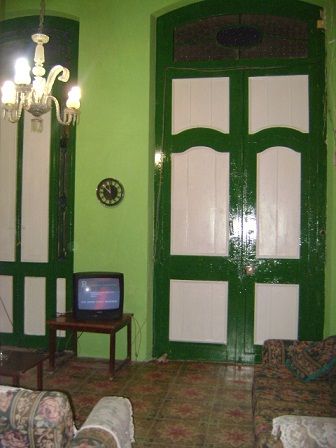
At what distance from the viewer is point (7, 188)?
513 cm

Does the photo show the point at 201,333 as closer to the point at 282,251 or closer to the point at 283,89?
the point at 282,251

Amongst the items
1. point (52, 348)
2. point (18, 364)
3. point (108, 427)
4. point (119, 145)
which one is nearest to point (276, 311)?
point (52, 348)

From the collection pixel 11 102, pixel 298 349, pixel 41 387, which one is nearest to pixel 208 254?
pixel 298 349

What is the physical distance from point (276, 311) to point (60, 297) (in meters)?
2.36

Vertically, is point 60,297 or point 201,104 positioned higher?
point 201,104

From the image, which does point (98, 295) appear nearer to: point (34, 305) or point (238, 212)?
point (34, 305)

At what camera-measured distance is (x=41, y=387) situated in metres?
3.66

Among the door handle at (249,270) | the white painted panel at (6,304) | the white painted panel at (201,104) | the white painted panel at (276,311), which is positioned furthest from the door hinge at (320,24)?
the white painted panel at (6,304)

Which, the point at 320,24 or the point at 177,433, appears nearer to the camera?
the point at 177,433

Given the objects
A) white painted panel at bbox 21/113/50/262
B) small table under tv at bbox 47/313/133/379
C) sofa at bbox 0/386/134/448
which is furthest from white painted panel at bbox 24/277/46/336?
sofa at bbox 0/386/134/448

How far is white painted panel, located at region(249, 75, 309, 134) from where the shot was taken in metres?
4.62

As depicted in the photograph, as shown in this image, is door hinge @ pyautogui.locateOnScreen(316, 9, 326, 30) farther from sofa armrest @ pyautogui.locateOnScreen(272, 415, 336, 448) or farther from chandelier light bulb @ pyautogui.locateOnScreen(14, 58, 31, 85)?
sofa armrest @ pyautogui.locateOnScreen(272, 415, 336, 448)

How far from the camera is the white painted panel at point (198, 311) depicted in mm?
4730

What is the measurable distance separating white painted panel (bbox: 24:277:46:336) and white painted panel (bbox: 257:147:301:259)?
2.46 meters
